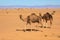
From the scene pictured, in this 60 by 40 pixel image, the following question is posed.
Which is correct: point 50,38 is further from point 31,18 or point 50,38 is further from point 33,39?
point 31,18

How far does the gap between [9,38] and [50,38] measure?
2589mm

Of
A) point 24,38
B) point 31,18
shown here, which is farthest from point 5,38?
point 31,18

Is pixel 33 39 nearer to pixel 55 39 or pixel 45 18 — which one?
pixel 55 39

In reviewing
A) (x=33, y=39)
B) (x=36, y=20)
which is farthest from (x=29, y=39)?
(x=36, y=20)

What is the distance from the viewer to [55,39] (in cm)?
1415

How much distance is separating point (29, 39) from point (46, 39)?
105 centimetres

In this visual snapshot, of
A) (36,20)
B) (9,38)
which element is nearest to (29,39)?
(9,38)

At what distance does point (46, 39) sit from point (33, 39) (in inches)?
31.6

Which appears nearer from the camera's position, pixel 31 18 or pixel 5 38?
pixel 5 38

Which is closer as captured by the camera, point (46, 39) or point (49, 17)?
point (46, 39)

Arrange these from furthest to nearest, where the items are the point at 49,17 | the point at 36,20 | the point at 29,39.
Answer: the point at 49,17, the point at 36,20, the point at 29,39

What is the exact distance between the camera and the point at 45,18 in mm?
20969

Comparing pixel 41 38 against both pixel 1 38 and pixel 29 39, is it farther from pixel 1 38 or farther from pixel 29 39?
pixel 1 38

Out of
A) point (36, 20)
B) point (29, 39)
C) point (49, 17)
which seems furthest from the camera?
point (49, 17)
